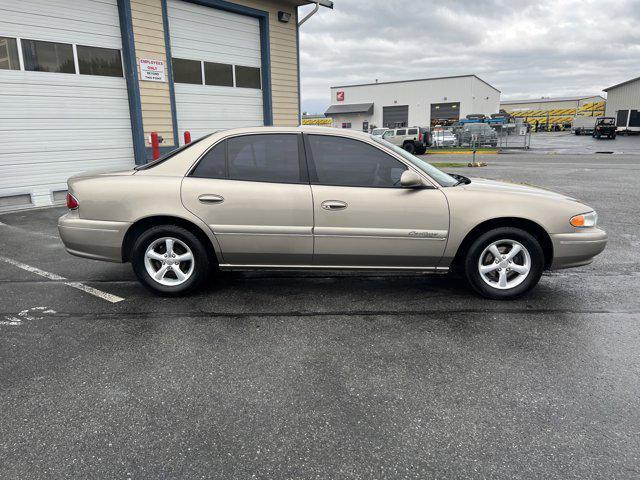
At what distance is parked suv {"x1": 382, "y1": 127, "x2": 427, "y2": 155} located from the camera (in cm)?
2920

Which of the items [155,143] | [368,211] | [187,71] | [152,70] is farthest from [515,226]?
[187,71]

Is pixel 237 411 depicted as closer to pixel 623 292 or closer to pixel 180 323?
pixel 180 323

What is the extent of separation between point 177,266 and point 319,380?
2.05 metres

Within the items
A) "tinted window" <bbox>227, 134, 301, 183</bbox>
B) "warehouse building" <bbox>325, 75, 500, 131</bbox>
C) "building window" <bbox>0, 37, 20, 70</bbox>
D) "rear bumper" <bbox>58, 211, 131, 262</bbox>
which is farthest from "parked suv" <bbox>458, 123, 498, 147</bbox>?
"warehouse building" <bbox>325, 75, 500, 131</bbox>

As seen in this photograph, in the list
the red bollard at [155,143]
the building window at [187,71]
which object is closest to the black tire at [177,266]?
the red bollard at [155,143]

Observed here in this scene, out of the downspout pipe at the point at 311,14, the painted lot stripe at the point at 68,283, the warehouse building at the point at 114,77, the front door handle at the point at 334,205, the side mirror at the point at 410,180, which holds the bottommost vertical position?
the painted lot stripe at the point at 68,283

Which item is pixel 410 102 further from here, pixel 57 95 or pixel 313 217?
pixel 313 217

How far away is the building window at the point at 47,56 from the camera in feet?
29.6

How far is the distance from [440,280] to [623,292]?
1.75 m

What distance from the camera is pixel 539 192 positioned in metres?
4.46

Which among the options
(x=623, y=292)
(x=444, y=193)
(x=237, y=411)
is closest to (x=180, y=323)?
(x=237, y=411)

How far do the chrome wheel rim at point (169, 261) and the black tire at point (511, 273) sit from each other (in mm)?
2589

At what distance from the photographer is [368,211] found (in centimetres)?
416

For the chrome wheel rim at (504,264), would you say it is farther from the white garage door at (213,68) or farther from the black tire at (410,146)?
the black tire at (410,146)
